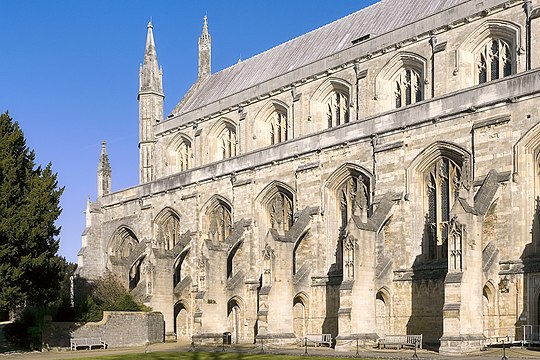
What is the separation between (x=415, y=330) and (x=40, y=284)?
562 inches

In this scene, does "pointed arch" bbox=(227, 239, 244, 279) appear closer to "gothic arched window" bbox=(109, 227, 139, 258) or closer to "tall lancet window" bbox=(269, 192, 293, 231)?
"tall lancet window" bbox=(269, 192, 293, 231)

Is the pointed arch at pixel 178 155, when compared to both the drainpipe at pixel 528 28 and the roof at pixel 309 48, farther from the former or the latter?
the drainpipe at pixel 528 28

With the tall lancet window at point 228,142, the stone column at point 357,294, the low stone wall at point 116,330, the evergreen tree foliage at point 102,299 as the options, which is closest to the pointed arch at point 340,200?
the stone column at point 357,294

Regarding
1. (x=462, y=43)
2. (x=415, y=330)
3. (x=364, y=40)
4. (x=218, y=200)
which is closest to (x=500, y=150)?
(x=415, y=330)

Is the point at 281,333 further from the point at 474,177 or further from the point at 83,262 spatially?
the point at 83,262

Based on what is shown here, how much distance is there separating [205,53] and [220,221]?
2250 cm

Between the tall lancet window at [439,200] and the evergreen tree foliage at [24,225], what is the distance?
47.0ft

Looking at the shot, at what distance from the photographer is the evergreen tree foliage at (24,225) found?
30078 mm

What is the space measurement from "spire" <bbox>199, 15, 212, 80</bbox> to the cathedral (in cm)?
795

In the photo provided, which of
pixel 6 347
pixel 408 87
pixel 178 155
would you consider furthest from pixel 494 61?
pixel 178 155

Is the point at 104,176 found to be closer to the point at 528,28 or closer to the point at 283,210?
the point at 283,210

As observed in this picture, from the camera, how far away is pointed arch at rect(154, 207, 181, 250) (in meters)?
48.2

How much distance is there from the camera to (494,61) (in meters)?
37.8

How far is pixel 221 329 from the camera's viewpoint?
3947cm
